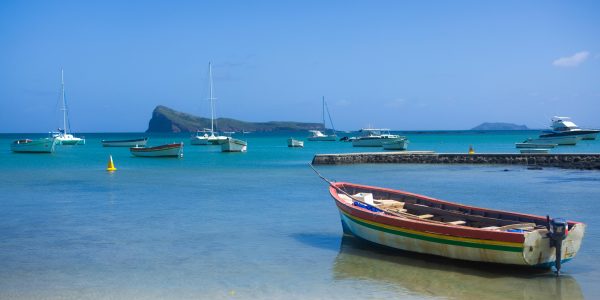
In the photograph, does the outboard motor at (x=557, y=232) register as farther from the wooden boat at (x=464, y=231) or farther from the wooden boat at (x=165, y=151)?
the wooden boat at (x=165, y=151)

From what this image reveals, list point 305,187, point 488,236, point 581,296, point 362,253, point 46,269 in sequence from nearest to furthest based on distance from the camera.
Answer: point 581,296 < point 488,236 < point 46,269 < point 362,253 < point 305,187

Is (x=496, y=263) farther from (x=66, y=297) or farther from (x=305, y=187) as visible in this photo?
(x=305, y=187)

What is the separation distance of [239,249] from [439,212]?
4.25 metres

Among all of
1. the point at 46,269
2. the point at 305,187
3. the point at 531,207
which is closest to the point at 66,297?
the point at 46,269

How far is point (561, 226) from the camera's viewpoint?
933 centimetres

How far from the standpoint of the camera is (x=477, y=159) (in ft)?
125

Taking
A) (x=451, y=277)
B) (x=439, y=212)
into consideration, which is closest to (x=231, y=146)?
(x=439, y=212)

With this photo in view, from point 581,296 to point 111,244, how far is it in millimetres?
9350

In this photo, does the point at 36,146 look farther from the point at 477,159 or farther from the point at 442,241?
the point at 442,241

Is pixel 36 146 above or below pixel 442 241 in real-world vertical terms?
below

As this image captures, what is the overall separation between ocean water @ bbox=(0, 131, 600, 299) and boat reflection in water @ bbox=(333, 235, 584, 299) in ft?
0.06

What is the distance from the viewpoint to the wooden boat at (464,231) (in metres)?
9.56

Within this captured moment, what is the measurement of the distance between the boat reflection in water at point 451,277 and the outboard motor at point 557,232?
54 centimetres

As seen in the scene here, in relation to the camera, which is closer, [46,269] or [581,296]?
[581,296]
